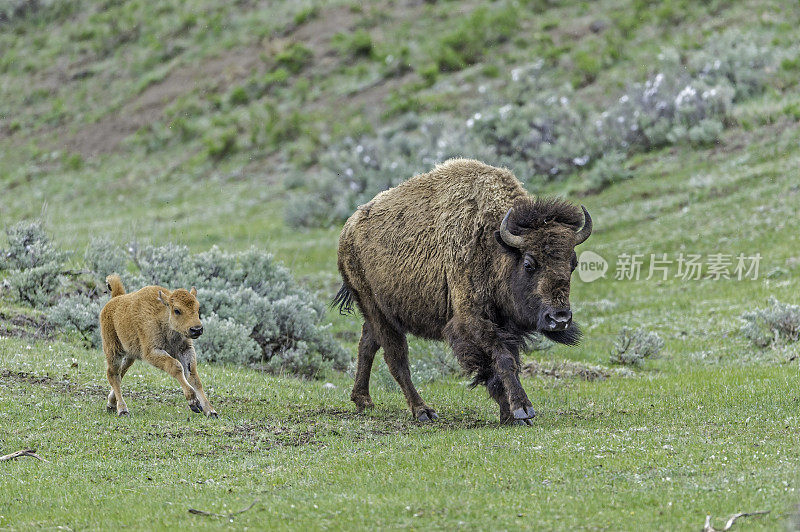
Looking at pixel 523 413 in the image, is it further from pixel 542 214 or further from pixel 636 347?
pixel 636 347

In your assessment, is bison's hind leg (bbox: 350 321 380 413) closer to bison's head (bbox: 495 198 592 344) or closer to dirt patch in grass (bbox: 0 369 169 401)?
dirt patch in grass (bbox: 0 369 169 401)

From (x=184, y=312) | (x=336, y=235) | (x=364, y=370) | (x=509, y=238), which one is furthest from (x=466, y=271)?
(x=336, y=235)

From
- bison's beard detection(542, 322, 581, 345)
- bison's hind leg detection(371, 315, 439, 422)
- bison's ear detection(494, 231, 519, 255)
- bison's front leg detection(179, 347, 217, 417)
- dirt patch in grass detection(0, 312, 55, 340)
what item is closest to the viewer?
bison's ear detection(494, 231, 519, 255)

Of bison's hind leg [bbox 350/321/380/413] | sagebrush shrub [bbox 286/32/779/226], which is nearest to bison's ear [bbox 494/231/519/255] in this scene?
bison's hind leg [bbox 350/321/380/413]

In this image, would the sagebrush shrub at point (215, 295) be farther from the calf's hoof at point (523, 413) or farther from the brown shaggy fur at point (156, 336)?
the calf's hoof at point (523, 413)

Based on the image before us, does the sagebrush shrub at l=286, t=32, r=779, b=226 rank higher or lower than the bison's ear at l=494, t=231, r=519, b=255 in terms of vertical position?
lower

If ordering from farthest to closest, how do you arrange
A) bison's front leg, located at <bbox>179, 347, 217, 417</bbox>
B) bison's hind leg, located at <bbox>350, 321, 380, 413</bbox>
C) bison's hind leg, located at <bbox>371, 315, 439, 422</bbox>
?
1. bison's hind leg, located at <bbox>350, 321, 380, 413</bbox>
2. bison's hind leg, located at <bbox>371, 315, 439, 422</bbox>
3. bison's front leg, located at <bbox>179, 347, 217, 417</bbox>

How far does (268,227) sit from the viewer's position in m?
29.1

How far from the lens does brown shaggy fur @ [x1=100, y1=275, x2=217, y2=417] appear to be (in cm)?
1001

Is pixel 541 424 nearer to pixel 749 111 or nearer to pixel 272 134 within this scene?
pixel 749 111

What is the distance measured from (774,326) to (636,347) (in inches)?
85.0

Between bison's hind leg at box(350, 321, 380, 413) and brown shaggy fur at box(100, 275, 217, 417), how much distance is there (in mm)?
1998

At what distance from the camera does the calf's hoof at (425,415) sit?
35.1 ft

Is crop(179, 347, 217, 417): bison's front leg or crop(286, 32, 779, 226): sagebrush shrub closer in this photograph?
crop(179, 347, 217, 417): bison's front leg
